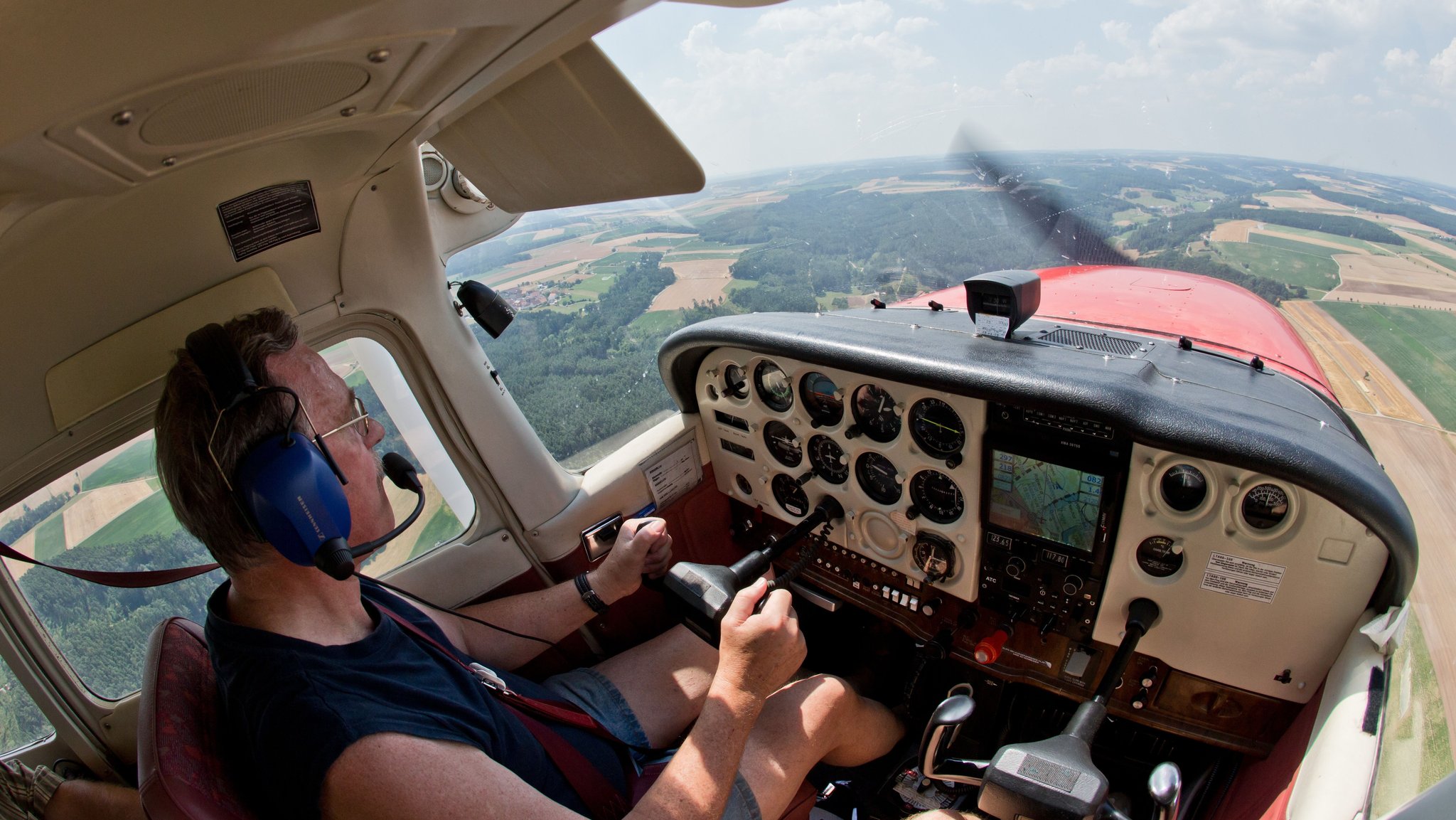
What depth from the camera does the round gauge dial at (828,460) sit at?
8.33ft

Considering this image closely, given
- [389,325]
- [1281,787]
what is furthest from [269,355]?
[1281,787]

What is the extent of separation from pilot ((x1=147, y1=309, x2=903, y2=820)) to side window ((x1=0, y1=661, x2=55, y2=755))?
2.59ft

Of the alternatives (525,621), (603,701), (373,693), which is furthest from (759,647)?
(525,621)

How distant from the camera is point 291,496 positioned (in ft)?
4.21

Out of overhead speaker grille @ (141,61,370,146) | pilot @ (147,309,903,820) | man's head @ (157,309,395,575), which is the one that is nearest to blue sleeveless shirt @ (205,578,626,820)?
pilot @ (147,309,903,820)

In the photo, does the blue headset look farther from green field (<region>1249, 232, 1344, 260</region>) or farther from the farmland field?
green field (<region>1249, 232, 1344, 260</region>)

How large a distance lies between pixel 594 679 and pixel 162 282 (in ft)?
4.92

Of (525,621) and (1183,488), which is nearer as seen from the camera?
(1183,488)

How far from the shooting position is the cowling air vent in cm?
206

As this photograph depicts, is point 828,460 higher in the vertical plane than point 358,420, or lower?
lower

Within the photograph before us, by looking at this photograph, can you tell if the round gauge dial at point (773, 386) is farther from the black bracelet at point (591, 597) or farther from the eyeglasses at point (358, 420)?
the eyeglasses at point (358, 420)

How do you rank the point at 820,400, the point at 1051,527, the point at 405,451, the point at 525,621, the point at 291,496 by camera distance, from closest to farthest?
the point at 291,496 < the point at 1051,527 < the point at 525,621 < the point at 405,451 < the point at 820,400

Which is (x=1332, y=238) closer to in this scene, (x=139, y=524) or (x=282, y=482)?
(x=282, y=482)

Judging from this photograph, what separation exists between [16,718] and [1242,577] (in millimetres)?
3138
